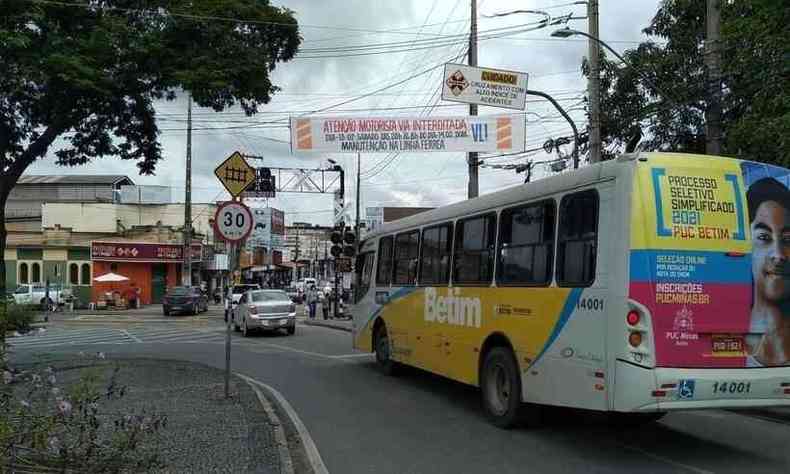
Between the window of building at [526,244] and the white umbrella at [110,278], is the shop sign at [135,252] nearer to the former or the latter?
the white umbrella at [110,278]

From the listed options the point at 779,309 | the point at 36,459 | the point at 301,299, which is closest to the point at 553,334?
the point at 779,309

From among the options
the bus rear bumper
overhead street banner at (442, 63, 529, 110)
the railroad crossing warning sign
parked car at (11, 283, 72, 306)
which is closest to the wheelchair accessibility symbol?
the bus rear bumper

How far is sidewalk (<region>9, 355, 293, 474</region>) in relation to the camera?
708 centimetres

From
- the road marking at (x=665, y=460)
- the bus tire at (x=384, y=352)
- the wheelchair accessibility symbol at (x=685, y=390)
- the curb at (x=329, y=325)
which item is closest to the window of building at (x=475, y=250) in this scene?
the road marking at (x=665, y=460)

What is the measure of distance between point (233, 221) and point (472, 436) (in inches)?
197

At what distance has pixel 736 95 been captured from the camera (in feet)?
49.6

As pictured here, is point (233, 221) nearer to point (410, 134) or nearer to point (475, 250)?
point (475, 250)

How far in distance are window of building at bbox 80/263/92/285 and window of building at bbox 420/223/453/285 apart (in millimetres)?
44951

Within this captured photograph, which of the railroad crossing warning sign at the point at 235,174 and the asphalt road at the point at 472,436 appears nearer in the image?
the asphalt road at the point at 472,436

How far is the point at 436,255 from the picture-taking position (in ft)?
37.7

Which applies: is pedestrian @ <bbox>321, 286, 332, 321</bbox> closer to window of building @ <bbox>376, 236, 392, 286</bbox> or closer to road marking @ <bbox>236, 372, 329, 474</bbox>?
window of building @ <bbox>376, 236, 392, 286</bbox>

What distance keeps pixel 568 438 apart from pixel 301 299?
2101 inches

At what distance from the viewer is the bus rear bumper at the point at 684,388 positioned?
6.70 meters

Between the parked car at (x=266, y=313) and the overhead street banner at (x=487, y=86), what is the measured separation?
1041cm
